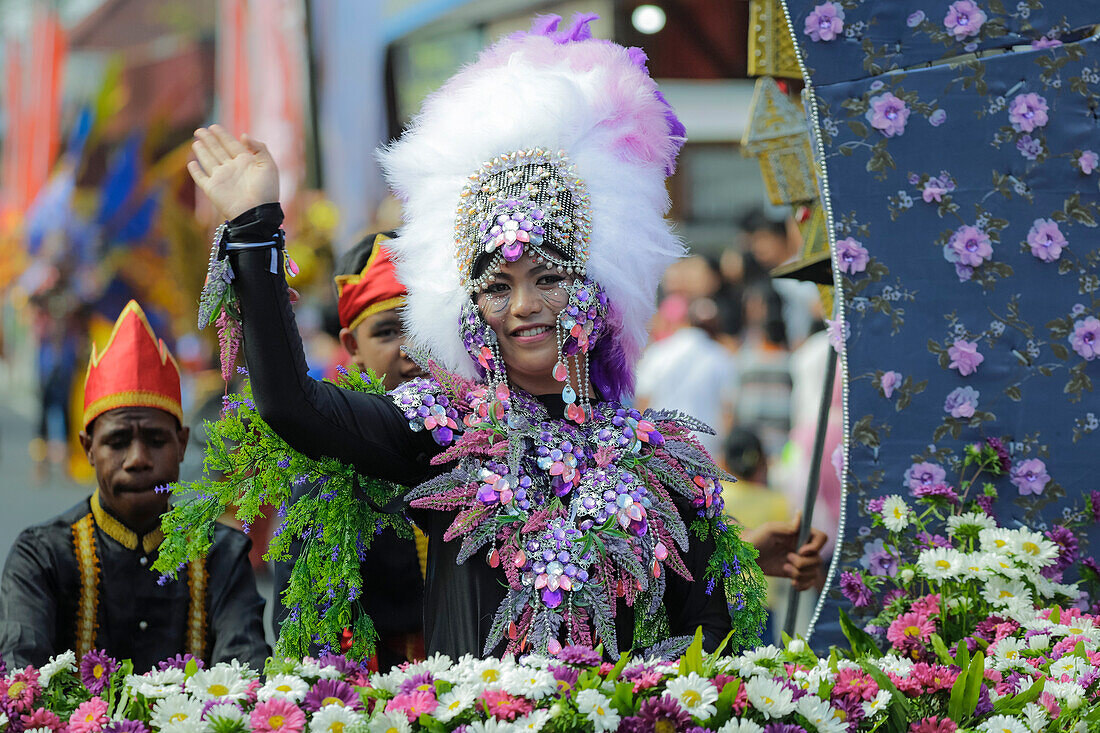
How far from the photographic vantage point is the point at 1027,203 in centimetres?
329

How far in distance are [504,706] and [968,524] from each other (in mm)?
1595

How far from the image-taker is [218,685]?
82.8 inches

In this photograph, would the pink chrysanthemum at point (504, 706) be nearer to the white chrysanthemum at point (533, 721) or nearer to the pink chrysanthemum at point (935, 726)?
the white chrysanthemum at point (533, 721)

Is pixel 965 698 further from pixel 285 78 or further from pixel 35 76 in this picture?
pixel 35 76

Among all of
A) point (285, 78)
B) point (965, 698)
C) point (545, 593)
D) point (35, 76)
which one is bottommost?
point (965, 698)

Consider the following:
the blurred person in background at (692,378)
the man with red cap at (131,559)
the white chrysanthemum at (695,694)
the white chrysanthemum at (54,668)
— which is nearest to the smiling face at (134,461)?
the man with red cap at (131,559)

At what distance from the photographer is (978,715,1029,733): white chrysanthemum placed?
2.20 meters

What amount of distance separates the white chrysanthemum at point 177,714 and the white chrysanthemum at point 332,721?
0.17 meters

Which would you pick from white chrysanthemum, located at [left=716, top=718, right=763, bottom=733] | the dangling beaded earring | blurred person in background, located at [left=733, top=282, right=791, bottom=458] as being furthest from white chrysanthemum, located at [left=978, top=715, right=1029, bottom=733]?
blurred person in background, located at [left=733, top=282, right=791, bottom=458]

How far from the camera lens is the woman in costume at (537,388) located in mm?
2314

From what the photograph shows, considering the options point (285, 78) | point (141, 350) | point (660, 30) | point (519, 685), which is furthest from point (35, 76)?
point (519, 685)

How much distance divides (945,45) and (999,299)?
2.13ft

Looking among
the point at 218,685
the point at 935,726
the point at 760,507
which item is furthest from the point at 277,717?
the point at 760,507

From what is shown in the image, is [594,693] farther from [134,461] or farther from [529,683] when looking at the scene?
[134,461]
